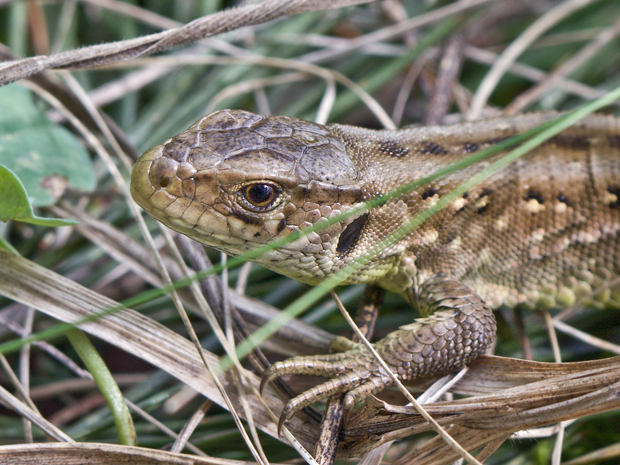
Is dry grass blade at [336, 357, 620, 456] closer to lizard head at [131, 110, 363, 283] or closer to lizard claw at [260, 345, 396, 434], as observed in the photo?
lizard claw at [260, 345, 396, 434]

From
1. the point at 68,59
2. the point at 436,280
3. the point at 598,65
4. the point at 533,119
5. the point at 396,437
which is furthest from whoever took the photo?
the point at 598,65

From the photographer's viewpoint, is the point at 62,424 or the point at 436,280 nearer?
the point at 436,280

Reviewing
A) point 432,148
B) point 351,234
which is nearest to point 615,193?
point 432,148

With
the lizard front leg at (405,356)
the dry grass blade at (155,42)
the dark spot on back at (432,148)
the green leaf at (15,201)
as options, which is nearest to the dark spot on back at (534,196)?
the dark spot on back at (432,148)

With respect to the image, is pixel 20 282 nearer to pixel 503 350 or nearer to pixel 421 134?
pixel 421 134

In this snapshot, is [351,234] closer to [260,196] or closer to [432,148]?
[260,196]

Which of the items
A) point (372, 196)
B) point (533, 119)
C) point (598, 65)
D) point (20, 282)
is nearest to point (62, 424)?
point (20, 282)
